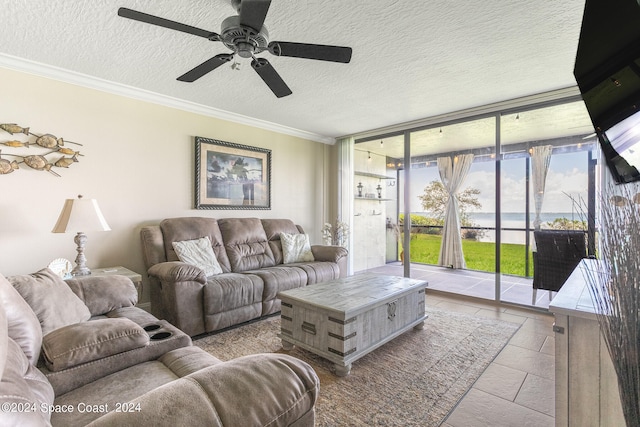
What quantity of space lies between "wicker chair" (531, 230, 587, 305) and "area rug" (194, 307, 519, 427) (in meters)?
0.65

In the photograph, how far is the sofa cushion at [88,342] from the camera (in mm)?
1171

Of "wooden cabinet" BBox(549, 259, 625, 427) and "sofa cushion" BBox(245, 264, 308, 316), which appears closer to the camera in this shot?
"wooden cabinet" BBox(549, 259, 625, 427)

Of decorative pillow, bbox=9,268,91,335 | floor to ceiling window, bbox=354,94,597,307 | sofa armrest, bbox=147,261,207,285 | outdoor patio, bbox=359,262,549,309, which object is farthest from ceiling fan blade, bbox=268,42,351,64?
outdoor patio, bbox=359,262,549,309

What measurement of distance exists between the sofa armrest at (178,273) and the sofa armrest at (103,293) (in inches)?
22.3

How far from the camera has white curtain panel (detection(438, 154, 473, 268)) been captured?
14.3 ft

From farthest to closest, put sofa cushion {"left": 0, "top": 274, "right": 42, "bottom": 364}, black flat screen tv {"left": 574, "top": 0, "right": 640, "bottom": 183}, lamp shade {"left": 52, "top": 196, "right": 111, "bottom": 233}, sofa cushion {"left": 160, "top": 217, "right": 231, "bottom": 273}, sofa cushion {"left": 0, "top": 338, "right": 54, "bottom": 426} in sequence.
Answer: sofa cushion {"left": 160, "top": 217, "right": 231, "bottom": 273}, lamp shade {"left": 52, "top": 196, "right": 111, "bottom": 233}, black flat screen tv {"left": 574, "top": 0, "right": 640, "bottom": 183}, sofa cushion {"left": 0, "top": 274, "right": 42, "bottom": 364}, sofa cushion {"left": 0, "top": 338, "right": 54, "bottom": 426}

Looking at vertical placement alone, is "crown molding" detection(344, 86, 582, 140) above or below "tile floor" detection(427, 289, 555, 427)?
above

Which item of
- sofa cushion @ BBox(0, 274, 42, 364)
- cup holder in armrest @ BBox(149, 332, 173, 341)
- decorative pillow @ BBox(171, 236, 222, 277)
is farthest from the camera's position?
decorative pillow @ BBox(171, 236, 222, 277)

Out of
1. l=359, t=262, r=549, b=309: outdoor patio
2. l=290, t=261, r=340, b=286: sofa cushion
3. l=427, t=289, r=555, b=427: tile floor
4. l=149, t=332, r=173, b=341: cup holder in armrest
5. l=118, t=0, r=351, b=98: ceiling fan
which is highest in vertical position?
l=118, t=0, r=351, b=98: ceiling fan

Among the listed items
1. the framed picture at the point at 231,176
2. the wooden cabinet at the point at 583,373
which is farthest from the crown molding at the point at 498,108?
the wooden cabinet at the point at 583,373

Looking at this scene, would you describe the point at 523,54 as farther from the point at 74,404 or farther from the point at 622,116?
the point at 74,404

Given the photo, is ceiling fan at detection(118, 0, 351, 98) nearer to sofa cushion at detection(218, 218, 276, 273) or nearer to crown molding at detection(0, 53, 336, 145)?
crown molding at detection(0, 53, 336, 145)

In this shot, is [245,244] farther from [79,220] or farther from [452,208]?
[452,208]

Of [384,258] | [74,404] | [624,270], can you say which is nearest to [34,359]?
[74,404]
